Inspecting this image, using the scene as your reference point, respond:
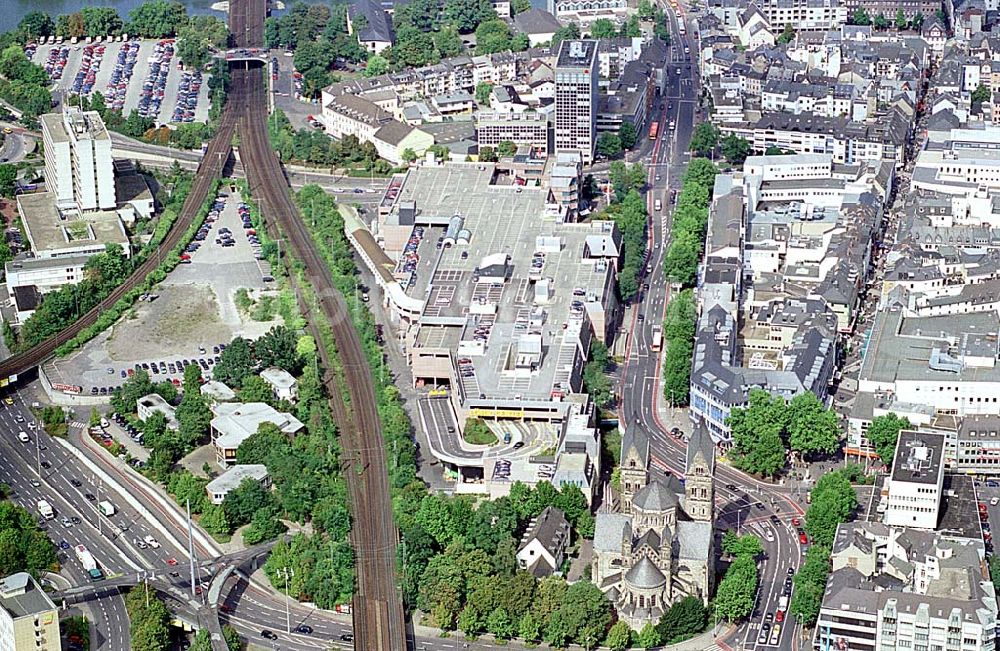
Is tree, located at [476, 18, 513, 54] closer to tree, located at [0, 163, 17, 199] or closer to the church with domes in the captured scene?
tree, located at [0, 163, 17, 199]

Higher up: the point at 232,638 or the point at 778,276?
the point at 232,638

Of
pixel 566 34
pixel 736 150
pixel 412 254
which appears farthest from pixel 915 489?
pixel 566 34

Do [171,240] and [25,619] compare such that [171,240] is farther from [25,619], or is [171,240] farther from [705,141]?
[25,619]

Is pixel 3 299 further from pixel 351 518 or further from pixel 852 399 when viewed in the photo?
pixel 852 399

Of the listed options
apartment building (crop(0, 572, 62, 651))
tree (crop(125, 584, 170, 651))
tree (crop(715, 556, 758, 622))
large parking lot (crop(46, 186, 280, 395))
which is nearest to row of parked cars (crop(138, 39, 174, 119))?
large parking lot (crop(46, 186, 280, 395))

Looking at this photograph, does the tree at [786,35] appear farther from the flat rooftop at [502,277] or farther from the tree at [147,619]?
the tree at [147,619]

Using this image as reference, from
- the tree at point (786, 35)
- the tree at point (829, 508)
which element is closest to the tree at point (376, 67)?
the tree at point (786, 35)
